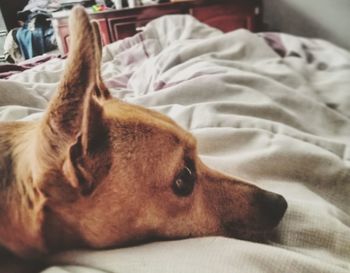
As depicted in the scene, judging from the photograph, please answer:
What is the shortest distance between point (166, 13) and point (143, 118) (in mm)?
2590

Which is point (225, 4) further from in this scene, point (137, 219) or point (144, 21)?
point (137, 219)

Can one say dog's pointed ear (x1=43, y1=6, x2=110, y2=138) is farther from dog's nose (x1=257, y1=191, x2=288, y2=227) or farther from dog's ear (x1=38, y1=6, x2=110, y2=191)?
dog's nose (x1=257, y1=191, x2=288, y2=227)

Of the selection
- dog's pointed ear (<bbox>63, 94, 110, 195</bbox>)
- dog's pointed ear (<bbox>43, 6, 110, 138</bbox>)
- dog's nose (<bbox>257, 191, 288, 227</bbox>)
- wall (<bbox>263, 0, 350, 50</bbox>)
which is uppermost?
dog's pointed ear (<bbox>43, 6, 110, 138</bbox>)

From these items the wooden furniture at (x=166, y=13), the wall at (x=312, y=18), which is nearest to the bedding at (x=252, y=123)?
the wall at (x=312, y=18)

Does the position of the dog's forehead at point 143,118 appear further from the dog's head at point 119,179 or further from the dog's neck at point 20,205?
the dog's neck at point 20,205

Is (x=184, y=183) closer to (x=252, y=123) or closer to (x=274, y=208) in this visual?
(x=274, y=208)

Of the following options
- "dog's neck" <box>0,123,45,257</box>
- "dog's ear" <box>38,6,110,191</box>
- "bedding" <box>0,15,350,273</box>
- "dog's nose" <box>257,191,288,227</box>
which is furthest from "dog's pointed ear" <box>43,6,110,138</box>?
"dog's nose" <box>257,191,288,227</box>

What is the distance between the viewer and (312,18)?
294 centimetres

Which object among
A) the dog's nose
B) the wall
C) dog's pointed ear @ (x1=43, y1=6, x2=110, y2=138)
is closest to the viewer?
dog's pointed ear @ (x1=43, y1=6, x2=110, y2=138)

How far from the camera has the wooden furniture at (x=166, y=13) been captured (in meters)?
3.10

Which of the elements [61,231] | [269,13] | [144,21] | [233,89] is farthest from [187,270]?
[269,13]

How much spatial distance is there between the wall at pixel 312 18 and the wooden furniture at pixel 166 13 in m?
0.32

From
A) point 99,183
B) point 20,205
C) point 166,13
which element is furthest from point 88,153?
point 166,13

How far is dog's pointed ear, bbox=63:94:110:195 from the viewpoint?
0.61 m
